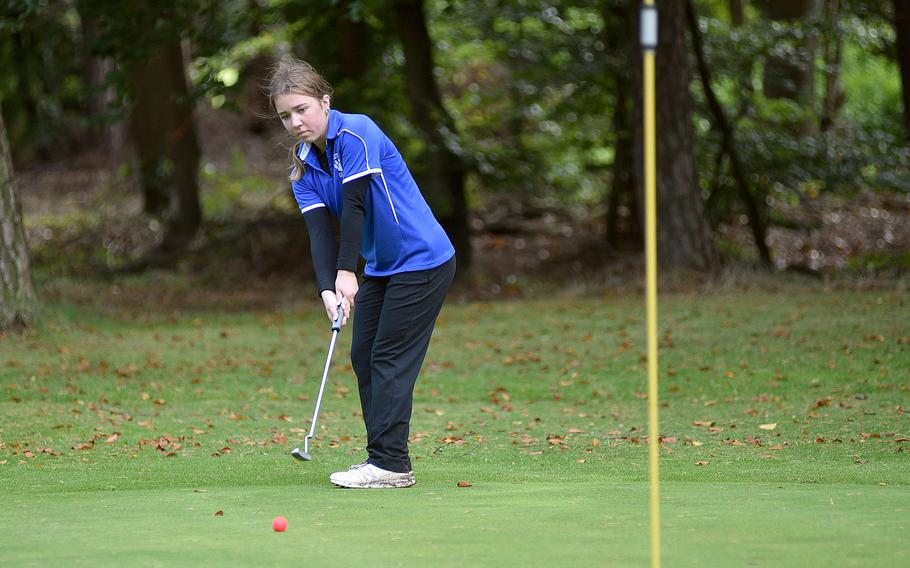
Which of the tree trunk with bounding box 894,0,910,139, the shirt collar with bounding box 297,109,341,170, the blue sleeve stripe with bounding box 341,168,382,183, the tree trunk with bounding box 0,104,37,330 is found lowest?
the tree trunk with bounding box 0,104,37,330

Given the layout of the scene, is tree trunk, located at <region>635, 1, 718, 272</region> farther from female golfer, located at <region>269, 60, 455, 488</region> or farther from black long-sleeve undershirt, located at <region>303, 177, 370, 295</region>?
black long-sleeve undershirt, located at <region>303, 177, 370, 295</region>

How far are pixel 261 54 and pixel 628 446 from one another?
80.2 ft

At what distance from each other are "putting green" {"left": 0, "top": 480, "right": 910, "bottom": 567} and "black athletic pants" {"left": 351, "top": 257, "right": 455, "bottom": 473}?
0.87ft

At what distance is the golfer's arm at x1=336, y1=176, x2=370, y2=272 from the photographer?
5.82 m

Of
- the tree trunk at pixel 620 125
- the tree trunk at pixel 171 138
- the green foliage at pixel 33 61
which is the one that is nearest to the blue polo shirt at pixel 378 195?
the green foliage at pixel 33 61

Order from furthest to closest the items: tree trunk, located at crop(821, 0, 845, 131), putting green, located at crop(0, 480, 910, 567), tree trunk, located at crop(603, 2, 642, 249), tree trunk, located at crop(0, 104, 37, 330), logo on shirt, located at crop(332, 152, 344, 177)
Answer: tree trunk, located at crop(821, 0, 845, 131)
tree trunk, located at crop(603, 2, 642, 249)
tree trunk, located at crop(0, 104, 37, 330)
logo on shirt, located at crop(332, 152, 344, 177)
putting green, located at crop(0, 480, 910, 567)

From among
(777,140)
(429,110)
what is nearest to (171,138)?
(429,110)

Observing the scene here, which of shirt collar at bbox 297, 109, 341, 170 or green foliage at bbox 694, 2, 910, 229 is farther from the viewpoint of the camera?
green foliage at bbox 694, 2, 910, 229

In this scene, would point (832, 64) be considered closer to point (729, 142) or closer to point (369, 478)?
point (729, 142)

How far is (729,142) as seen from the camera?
677 inches

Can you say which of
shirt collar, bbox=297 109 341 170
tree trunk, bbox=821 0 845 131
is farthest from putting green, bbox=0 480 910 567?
tree trunk, bbox=821 0 845 131

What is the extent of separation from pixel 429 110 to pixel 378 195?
1275 centimetres

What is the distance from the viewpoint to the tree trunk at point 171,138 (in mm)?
22344

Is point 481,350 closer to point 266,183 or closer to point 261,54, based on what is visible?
point 266,183
